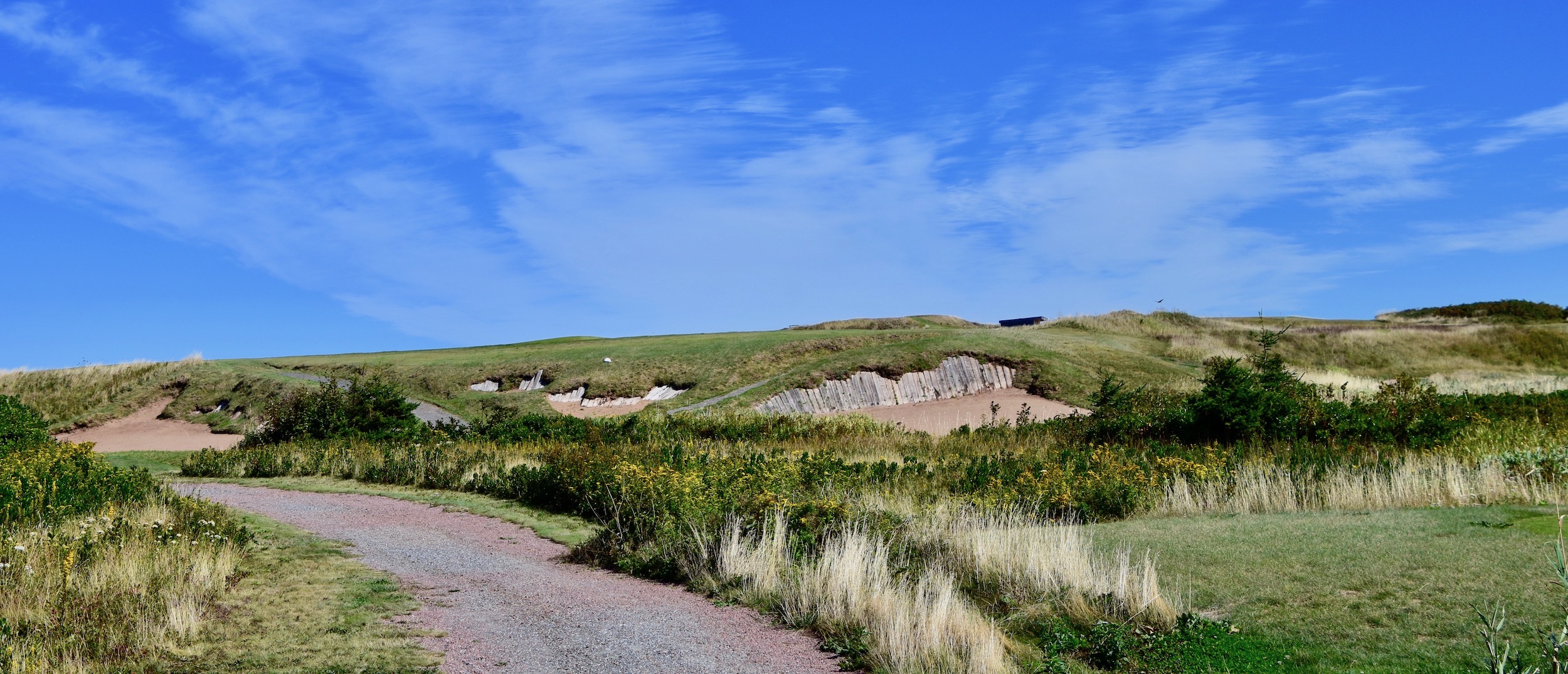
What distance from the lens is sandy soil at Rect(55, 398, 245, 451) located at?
3069cm

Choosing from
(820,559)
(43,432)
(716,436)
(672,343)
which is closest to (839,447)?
(716,436)

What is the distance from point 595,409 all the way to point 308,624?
25425 mm

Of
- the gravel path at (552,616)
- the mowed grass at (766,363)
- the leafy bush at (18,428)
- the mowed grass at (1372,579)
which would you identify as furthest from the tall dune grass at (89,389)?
the mowed grass at (1372,579)

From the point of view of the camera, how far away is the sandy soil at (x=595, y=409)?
1282 inches

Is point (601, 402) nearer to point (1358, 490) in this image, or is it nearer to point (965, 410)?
point (965, 410)

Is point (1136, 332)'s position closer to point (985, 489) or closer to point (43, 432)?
point (985, 489)

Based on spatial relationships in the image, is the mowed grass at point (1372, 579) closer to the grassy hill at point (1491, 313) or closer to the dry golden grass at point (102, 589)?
the dry golden grass at point (102, 589)

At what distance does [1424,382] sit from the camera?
3422 centimetres

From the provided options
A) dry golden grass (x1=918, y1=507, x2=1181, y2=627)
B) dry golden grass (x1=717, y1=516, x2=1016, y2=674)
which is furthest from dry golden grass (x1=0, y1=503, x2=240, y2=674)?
dry golden grass (x1=918, y1=507, x2=1181, y2=627)

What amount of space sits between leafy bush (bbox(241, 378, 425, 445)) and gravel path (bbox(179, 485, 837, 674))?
1242 cm

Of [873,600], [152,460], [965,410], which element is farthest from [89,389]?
[873,600]

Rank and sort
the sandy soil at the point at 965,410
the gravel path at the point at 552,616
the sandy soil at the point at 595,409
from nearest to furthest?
the gravel path at the point at 552,616, the sandy soil at the point at 965,410, the sandy soil at the point at 595,409

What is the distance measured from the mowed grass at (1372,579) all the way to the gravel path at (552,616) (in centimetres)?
Answer: 340

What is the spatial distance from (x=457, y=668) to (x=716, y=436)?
16.9m
